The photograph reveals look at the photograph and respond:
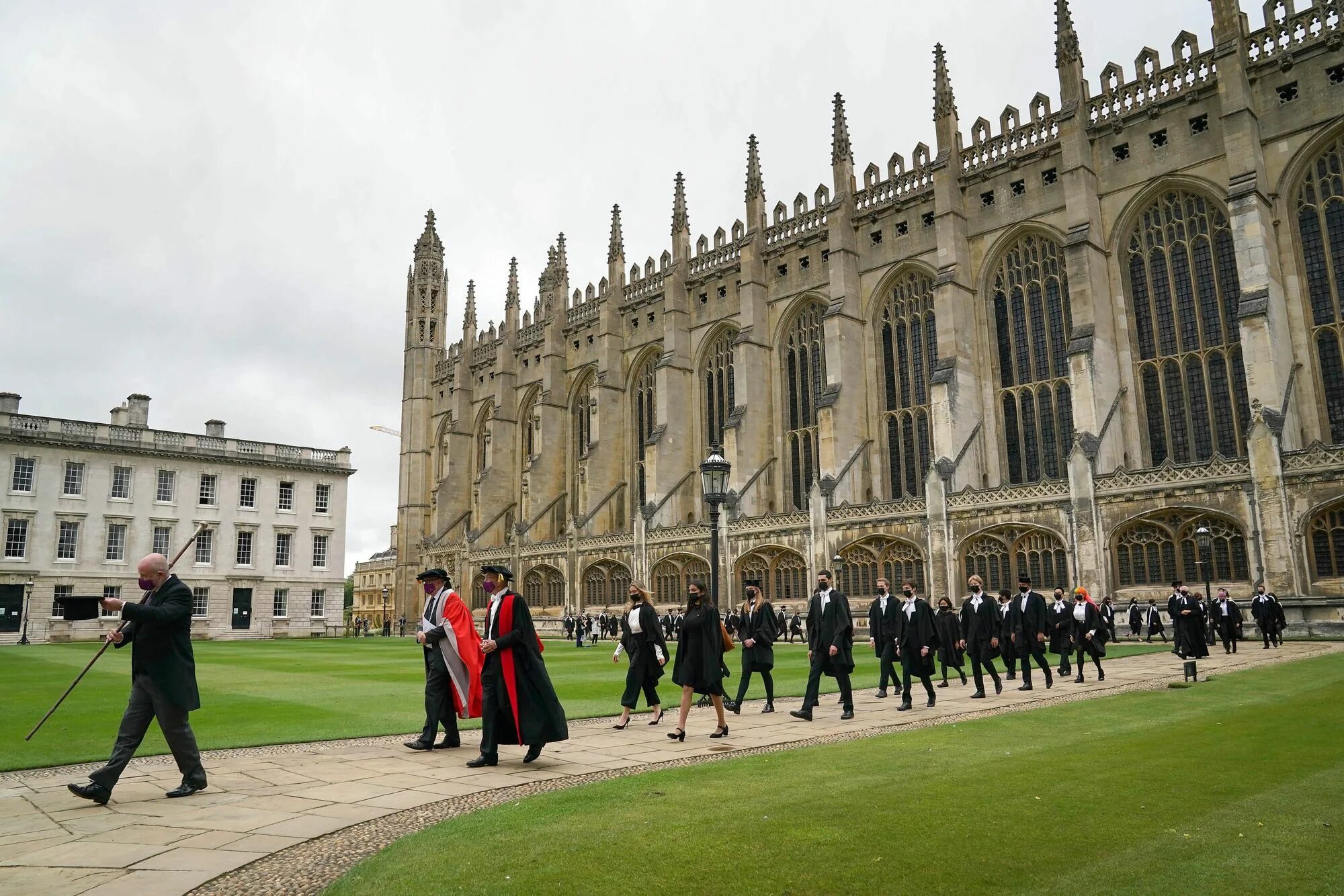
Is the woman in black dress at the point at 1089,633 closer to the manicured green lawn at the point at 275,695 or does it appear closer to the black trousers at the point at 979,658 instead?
the black trousers at the point at 979,658

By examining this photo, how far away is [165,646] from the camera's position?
6.79 m

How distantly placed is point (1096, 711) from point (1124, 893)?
7.26 m

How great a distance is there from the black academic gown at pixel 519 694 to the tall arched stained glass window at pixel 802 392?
31348mm

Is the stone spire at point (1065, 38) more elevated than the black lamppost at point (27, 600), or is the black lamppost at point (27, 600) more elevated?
the stone spire at point (1065, 38)

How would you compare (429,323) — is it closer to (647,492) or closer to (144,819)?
(647,492)

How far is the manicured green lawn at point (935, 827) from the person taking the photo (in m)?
4.18

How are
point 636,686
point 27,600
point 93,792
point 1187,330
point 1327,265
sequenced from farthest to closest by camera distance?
1. point 27,600
2. point 1187,330
3. point 1327,265
4. point 636,686
5. point 93,792

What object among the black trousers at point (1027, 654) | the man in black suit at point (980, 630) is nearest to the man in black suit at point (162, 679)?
the man in black suit at point (980, 630)

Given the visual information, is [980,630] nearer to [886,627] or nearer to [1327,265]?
[886,627]

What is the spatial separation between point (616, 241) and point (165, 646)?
148ft

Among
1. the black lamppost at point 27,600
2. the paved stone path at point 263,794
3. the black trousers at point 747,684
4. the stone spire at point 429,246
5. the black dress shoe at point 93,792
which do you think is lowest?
the paved stone path at point 263,794

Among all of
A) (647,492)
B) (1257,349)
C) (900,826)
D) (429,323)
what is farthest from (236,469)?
(900,826)

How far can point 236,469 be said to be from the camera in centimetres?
4803

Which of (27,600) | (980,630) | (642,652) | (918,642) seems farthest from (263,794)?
(27,600)
